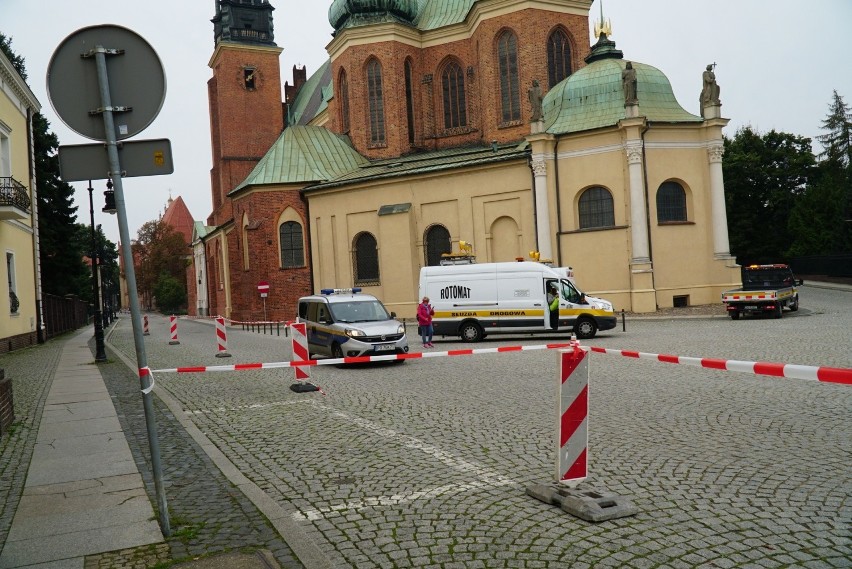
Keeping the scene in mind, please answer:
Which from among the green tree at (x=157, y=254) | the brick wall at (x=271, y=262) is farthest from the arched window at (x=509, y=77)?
the green tree at (x=157, y=254)

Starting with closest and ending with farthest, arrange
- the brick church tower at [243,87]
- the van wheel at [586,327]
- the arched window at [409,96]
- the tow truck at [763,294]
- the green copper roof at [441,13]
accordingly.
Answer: the van wheel at [586,327] < the tow truck at [763,294] < the green copper roof at [441,13] < the arched window at [409,96] < the brick church tower at [243,87]

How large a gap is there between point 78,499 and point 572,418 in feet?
13.0

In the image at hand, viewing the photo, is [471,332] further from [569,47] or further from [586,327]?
[569,47]

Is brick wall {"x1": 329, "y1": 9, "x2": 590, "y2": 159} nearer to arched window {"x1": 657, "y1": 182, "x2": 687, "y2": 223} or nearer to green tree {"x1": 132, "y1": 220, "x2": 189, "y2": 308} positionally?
arched window {"x1": 657, "y1": 182, "x2": 687, "y2": 223}

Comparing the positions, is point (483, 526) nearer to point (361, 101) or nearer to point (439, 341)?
point (439, 341)

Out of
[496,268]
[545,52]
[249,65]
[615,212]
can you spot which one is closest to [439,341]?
[496,268]

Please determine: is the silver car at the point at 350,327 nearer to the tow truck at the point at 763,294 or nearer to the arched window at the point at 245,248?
the tow truck at the point at 763,294

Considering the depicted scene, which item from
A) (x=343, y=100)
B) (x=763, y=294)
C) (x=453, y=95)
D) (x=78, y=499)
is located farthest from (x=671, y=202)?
(x=78, y=499)

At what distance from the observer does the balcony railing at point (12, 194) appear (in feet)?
71.8

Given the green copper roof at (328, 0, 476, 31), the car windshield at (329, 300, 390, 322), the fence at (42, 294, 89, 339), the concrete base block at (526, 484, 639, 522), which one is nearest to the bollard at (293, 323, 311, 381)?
the car windshield at (329, 300, 390, 322)

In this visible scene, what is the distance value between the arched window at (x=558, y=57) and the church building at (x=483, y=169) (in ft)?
0.24

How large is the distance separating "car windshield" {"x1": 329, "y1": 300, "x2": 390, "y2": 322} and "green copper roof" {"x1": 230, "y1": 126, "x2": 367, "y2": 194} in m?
24.4

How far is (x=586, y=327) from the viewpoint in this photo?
2142 cm

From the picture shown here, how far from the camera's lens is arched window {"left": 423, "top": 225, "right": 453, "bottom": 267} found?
36312 millimetres
